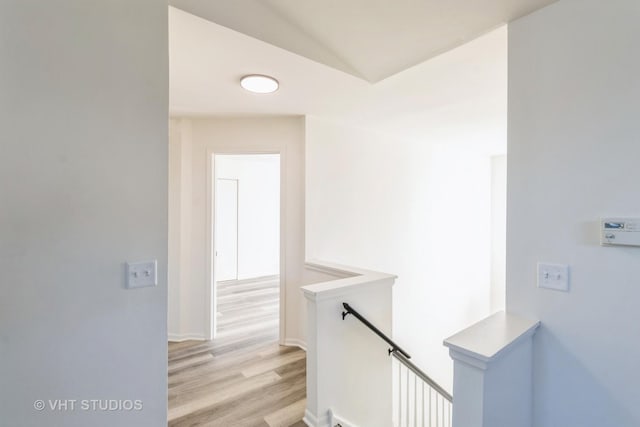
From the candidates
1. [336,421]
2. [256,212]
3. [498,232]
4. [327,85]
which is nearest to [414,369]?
[336,421]

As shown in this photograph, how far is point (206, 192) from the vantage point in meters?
3.25

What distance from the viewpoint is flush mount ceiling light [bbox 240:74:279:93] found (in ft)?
7.22

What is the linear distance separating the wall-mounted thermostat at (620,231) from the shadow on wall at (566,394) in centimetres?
49

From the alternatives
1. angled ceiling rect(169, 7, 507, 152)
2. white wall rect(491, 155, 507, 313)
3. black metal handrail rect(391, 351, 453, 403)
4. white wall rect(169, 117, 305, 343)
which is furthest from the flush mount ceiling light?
white wall rect(491, 155, 507, 313)

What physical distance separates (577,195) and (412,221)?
3.04 m

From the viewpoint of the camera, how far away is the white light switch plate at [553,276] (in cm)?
135

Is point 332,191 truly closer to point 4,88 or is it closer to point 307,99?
point 307,99

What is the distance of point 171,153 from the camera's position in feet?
10.6

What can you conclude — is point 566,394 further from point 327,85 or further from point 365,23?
point 327,85

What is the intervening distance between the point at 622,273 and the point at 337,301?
4.79 feet

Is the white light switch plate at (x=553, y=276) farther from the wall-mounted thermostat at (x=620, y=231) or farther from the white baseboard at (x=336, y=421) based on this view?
the white baseboard at (x=336, y=421)

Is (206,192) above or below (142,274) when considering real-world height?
above

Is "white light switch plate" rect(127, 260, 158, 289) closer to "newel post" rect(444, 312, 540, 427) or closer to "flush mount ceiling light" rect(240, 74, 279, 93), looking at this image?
"newel post" rect(444, 312, 540, 427)

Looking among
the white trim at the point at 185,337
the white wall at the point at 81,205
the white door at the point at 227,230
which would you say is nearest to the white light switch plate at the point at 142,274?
the white wall at the point at 81,205
